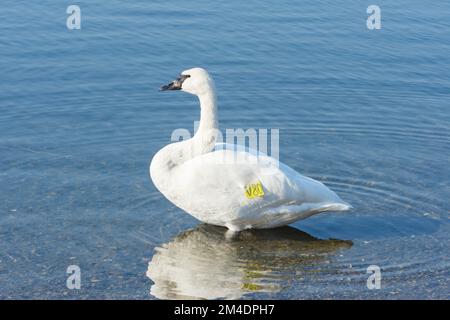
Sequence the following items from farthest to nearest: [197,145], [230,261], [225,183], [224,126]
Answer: [224,126] < [197,145] < [225,183] < [230,261]

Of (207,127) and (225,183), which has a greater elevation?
(207,127)

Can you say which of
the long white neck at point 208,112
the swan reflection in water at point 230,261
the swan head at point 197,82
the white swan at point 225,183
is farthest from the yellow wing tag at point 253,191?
the swan head at point 197,82

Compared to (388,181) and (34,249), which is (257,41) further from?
(34,249)

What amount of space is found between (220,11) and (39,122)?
6.36m

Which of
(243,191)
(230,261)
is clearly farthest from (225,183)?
(230,261)

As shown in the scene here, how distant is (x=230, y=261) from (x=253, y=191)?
3.09 ft

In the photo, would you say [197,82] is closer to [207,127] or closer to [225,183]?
[207,127]

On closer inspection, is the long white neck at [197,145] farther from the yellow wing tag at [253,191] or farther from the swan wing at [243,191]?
the yellow wing tag at [253,191]

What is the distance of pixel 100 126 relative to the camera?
15.8 metres

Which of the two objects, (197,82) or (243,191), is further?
(197,82)

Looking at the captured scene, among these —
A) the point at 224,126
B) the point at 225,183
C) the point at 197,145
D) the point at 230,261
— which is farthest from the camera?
the point at 224,126

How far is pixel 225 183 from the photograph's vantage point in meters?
12.0

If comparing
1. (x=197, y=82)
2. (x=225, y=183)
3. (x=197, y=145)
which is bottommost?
(x=225, y=183)

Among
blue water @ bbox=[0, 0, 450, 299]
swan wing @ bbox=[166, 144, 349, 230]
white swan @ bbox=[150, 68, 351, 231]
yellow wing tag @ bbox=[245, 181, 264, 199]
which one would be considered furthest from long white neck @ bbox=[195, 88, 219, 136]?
blue water @ bbox=[0, 0, 450, 299]
